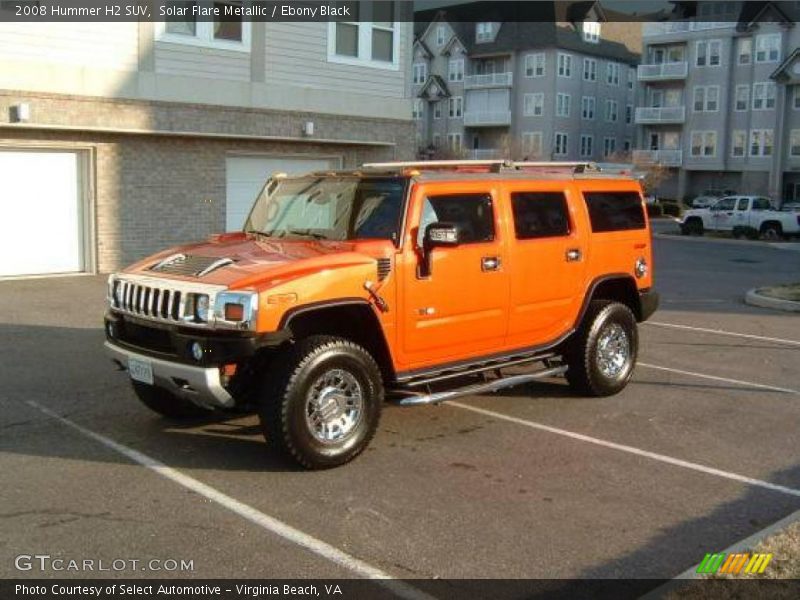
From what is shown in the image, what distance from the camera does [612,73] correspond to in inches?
2913

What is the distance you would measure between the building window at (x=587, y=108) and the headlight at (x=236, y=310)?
226ft

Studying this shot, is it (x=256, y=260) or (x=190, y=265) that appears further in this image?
(x=190, y=265)

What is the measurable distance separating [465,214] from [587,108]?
224 ft

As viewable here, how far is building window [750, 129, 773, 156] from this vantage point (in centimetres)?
5945

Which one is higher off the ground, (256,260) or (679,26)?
(679,26)

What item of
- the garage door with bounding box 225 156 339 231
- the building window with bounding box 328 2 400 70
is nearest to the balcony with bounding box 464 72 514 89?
the building window with bounding box 328 2 400 70

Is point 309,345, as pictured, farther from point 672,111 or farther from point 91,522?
point 672,111

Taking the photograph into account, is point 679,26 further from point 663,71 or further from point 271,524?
point 271,524

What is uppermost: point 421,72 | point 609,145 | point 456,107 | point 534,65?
point 421,72

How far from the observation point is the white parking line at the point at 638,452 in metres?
5.78

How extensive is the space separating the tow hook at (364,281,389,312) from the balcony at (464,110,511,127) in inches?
2693

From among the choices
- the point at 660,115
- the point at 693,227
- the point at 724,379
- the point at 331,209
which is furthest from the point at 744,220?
the point at 660,115

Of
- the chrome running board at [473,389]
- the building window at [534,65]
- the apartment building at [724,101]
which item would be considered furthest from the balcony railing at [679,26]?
the chrome running board at [473,389]

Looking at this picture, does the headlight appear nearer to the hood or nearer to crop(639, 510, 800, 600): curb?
the hood
